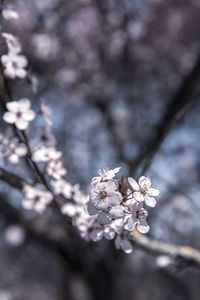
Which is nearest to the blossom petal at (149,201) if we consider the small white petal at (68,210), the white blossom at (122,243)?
the white blossom at (122,243)

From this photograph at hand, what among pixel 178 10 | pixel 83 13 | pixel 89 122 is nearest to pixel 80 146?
pixel 89 122

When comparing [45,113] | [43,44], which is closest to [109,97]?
[43,44]

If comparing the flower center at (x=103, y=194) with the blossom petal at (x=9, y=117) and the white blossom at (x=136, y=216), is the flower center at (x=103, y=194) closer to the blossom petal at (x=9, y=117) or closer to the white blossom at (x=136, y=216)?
the white blossom at (x=136, y=216)

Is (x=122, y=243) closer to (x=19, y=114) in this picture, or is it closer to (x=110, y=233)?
(x=110, y=233)

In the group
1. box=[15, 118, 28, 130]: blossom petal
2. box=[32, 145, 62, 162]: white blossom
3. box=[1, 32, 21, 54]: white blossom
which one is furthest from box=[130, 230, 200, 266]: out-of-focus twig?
box=[1, 32, 21, 54]: white blossom

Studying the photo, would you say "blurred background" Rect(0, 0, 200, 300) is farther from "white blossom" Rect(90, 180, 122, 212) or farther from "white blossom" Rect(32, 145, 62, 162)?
"white blossom" Rect(90, 180, 122, 212)

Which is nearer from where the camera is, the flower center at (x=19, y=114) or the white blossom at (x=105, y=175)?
the white blossom at (x=105, y=175)
